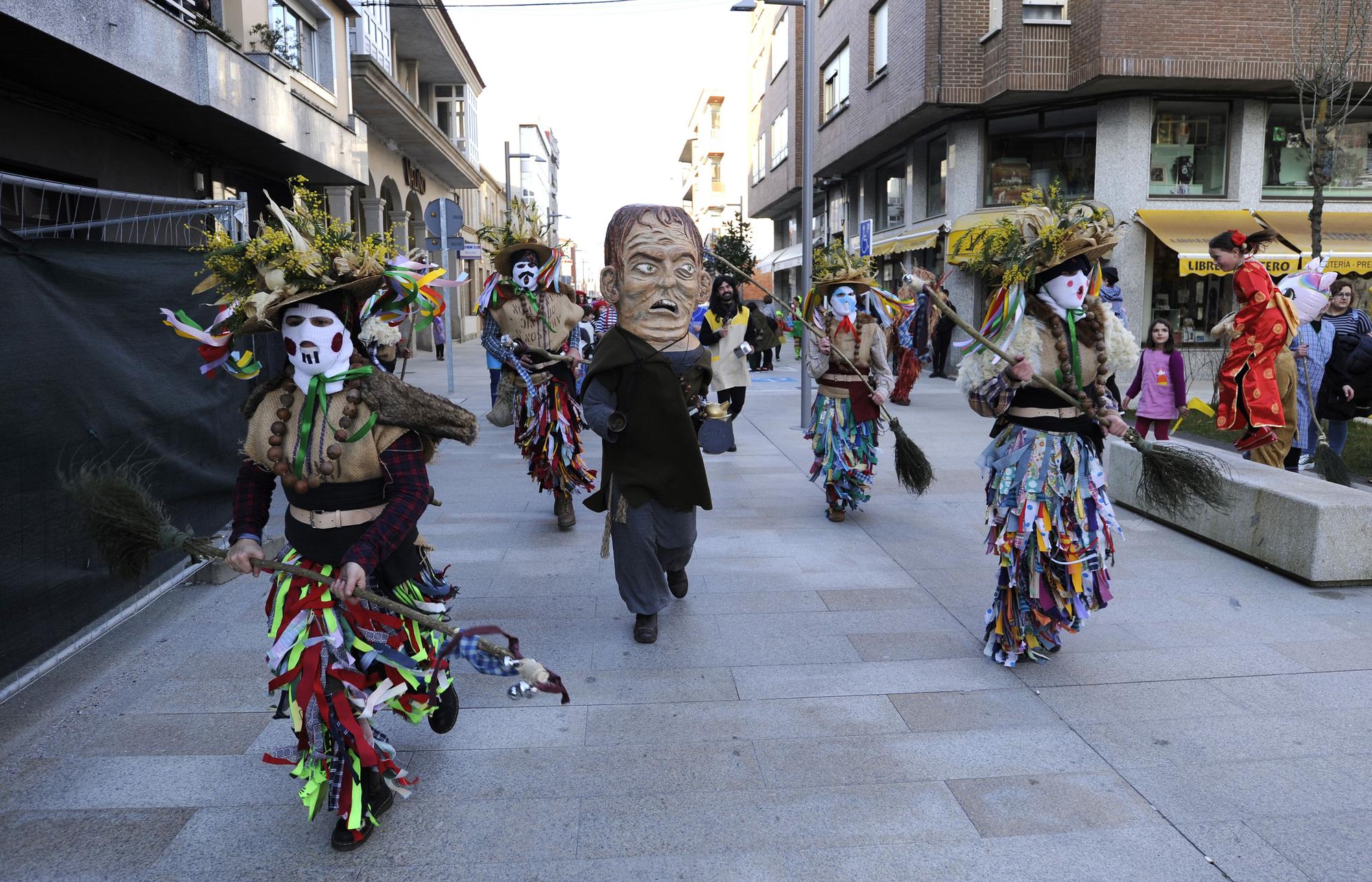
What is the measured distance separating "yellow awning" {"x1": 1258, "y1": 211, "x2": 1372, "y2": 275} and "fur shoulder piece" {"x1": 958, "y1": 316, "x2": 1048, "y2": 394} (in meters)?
15.4

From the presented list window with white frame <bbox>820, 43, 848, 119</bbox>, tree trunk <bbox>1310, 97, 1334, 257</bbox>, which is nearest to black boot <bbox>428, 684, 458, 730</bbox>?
tree trunk <bbox>1310, 97, 1334, 257</bbox>

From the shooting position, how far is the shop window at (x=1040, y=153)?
59.4 ft

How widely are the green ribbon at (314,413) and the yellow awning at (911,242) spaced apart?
54.7 ft

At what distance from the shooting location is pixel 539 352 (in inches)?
270

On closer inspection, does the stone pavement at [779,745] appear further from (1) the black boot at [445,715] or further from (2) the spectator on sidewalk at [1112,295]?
(2) the spectator on sidewalk at [1112,295]

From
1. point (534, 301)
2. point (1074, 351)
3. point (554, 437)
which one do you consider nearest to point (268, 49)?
point (534, 301)

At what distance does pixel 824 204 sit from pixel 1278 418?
25602 mm

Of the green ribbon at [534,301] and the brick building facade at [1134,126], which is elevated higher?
the brick building facade at [1134,126]

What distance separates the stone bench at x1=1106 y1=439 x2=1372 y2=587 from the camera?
5391mm

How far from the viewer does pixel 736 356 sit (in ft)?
30.9

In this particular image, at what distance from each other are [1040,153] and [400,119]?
13.4 m

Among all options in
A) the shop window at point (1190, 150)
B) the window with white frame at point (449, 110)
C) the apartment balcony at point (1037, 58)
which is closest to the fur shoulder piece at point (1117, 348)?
the apartment balcony at point (1037, 58)

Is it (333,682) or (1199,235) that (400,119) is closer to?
(1199,235)

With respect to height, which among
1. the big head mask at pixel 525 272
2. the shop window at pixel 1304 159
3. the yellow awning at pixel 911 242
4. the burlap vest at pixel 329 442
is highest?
the shop window at pixel 1304 159
